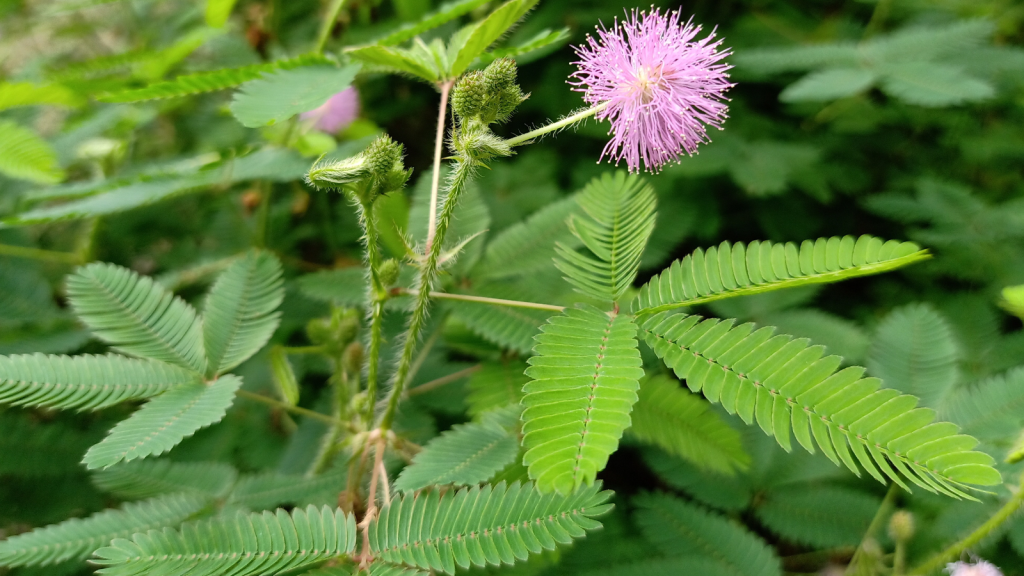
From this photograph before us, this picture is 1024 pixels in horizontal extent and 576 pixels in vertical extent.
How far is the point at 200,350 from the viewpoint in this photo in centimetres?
130

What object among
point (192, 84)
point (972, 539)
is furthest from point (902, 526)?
point (192, 84)

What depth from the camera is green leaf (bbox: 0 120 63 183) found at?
1.67 metres

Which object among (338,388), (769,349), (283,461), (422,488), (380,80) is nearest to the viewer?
(769,349)

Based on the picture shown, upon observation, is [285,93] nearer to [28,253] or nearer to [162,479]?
[162,479]

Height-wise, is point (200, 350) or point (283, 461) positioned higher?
point (200, 350)

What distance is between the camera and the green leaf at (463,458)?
43.3 inches

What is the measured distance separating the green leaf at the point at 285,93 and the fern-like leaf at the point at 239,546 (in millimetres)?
769

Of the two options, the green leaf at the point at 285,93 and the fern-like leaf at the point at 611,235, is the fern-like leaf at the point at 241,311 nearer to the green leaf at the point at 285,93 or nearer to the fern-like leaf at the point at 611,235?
the green leaf at the point at 285,93

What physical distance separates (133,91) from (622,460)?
5.55 feet

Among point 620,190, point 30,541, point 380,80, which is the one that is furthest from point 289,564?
point 380,80

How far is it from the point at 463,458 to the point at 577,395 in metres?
0.35

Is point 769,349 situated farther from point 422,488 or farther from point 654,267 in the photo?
point 654,267

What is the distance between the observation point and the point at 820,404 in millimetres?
904

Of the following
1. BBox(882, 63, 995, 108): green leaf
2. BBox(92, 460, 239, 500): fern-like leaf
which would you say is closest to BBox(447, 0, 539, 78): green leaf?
BBox(92, 460, 239, 500): fern-like leaf
